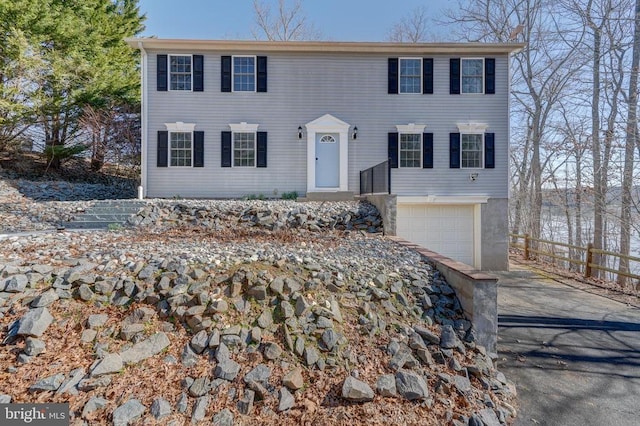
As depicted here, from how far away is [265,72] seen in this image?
9.71 m

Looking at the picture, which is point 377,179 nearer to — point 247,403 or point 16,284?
point 247,403

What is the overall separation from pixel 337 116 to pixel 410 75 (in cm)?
273

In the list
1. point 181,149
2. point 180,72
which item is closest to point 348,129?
point 181,149

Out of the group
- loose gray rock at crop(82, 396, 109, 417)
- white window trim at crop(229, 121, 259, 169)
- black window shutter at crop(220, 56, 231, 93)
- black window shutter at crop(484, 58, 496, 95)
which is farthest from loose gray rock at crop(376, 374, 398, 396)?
black window shutter at crop(484, 58, 496, 95)

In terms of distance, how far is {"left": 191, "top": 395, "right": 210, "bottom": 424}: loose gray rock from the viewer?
2.42 meters

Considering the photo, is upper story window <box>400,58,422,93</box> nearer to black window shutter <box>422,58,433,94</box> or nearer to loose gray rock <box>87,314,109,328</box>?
black window shutter <box>422,58,433,94</box>

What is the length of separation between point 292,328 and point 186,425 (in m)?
1.16

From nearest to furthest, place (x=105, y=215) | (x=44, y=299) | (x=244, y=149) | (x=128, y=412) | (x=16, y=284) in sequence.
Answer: (x=128, y=412)
(x=44, y=299)
(x=16, y=284)
(x=105, y=215)
(x=244, y=149)

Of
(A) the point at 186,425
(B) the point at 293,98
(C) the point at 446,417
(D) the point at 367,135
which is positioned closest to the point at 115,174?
(B) the point at 293,98

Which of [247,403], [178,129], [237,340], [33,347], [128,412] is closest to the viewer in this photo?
[128,412]

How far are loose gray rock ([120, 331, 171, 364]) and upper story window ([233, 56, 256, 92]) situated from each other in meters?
8.51

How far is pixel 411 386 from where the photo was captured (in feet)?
9.09

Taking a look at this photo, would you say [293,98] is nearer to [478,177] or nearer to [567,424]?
[478,177]

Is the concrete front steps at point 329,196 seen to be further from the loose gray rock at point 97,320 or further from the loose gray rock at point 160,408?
the loose gray rock at point 160,408
